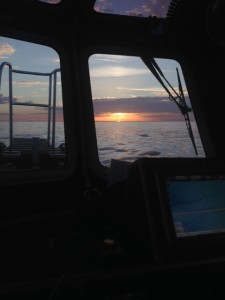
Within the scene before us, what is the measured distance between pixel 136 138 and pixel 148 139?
10 cm

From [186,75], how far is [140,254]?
4.92 ft

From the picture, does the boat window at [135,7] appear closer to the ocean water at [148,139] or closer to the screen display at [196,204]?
the ocean water at [148,139]

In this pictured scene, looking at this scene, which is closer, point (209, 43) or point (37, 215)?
point (37, 215)

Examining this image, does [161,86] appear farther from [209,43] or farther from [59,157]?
[59,157]

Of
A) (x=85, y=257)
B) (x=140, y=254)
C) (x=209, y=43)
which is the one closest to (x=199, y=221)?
(x=140, y=254)

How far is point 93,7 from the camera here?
1983 mm

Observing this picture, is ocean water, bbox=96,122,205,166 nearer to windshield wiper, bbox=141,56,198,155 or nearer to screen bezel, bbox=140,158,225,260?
windshield wiper, bbox=141,56,198,155

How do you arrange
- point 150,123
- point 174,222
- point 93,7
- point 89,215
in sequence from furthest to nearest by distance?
1. point 150,123
2. point 93,7
3. point 89,215
4. point 174,222

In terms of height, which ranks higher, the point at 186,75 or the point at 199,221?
the point at 186,75

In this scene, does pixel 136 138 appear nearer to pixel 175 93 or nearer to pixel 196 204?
pixel 175 93

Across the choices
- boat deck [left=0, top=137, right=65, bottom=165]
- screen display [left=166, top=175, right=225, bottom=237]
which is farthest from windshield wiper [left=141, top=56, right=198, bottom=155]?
screen display [left=166, top=175, right=225, bottom=237]

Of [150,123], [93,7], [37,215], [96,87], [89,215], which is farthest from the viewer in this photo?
[150,123]

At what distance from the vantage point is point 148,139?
2273 millimetres

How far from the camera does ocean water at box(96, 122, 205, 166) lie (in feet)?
6.85
